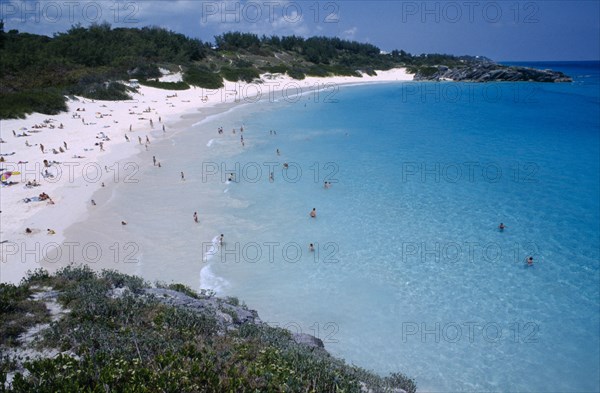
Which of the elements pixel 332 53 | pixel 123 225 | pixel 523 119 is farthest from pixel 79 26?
pixel 523 119

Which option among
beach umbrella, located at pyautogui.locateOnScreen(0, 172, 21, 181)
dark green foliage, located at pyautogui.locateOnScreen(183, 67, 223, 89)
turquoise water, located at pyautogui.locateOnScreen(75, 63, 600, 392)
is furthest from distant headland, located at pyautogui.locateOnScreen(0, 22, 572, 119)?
turquoise water, located at pyautogui.locateOnScreen(75, 63, 600, 392)

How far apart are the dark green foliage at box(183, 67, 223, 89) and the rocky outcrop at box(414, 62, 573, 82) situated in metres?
73.9

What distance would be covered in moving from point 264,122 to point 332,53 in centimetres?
9078

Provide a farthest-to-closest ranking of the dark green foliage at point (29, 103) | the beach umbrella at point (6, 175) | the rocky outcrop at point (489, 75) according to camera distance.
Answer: the rocky outcrop at point (489, 75) → the dark green foliage at point (29, 103) → the beach umbrella at point (6, 175)

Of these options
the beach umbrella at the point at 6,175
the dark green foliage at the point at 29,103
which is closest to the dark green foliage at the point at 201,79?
the dark green foliage at the point at 29,103

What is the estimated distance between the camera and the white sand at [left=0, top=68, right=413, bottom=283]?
55.8 ft

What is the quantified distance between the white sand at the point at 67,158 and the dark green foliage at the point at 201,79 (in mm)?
7495

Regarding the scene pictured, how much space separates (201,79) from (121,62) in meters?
14.2

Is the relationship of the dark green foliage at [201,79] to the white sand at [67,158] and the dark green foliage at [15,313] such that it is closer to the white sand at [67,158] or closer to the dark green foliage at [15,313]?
the white sand at [67,158]

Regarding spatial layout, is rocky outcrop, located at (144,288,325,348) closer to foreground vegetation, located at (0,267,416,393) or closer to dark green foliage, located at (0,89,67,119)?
foreground vegetation, located at (0,267,416,393)

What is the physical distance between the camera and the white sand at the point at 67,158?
1700 centimetres

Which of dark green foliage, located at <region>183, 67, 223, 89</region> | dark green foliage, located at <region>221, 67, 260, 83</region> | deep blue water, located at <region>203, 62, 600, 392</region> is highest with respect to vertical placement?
dark green foliage, located at <region>221, 67, 260, 83</region>

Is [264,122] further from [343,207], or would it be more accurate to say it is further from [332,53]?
[332,53]

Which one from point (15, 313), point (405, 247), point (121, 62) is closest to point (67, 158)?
point (15, 313)
